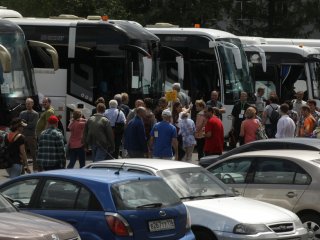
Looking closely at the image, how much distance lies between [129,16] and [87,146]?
3453 cm

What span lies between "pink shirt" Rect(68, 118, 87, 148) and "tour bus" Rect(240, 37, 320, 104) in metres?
15.3

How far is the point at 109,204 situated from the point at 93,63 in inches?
739

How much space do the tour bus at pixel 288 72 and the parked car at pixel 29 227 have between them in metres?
26.6

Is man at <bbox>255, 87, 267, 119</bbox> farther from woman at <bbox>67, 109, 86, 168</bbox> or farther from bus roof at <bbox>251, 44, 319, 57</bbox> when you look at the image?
woman at <bbox>67, 109, 86, 168</bbox>

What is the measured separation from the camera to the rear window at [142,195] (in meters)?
12.2

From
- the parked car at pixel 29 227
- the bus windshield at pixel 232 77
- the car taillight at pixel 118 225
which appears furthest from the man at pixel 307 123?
the parked car at pixel 29 227

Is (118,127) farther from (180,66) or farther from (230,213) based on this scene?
(230,213)

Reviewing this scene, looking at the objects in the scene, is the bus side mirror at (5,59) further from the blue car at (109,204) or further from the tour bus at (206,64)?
the blue car at (109,204)

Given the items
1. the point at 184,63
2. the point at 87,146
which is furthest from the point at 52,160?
the point at 184,63

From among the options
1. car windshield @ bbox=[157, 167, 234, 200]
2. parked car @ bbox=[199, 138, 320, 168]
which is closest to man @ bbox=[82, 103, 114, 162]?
parked car @ bbox=[199, 138, 320, 168]

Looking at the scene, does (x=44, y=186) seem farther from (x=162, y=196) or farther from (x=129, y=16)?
(x=129, y=16)

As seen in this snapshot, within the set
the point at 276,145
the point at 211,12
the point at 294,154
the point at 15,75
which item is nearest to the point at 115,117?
the point at 15,75

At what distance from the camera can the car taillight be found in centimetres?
1193

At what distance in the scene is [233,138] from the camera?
28328mm
